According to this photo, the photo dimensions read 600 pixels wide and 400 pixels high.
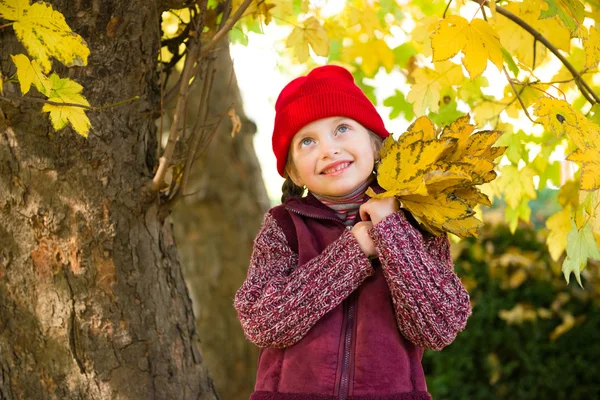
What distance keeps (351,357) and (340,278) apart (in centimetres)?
21

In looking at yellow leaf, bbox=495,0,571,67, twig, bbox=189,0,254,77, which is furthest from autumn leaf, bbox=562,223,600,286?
twig, bbox=189,0,254,77

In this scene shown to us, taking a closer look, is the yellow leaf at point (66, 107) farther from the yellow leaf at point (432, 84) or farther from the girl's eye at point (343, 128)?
the yellow leaf at point (432, 84)

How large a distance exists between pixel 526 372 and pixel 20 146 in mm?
3438

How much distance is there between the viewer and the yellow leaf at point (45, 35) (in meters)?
1.71

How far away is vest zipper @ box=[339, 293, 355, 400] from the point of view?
1.90 meters

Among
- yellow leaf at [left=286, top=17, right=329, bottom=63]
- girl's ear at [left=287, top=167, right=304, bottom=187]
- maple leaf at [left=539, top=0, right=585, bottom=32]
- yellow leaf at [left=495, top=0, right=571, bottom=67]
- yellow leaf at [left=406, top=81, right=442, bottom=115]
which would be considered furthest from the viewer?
yellow leaf at [left=286, top=17, right=329, bottom=63]

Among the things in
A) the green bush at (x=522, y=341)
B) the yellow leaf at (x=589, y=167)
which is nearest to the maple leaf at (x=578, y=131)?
the yellow leaf at (x=589, y=167)

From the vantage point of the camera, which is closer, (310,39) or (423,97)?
(423,97)

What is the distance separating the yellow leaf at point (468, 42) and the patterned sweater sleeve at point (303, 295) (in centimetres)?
55

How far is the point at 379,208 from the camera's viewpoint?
195 centimetres

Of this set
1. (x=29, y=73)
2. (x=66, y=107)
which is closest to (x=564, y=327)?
(x=66, y=107)

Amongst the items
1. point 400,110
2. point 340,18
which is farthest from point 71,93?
point 340,18

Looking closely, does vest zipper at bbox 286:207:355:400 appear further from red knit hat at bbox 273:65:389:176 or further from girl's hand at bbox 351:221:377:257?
red knit hat at bbox 273:65:389:176

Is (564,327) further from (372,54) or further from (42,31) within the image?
(42,31)
